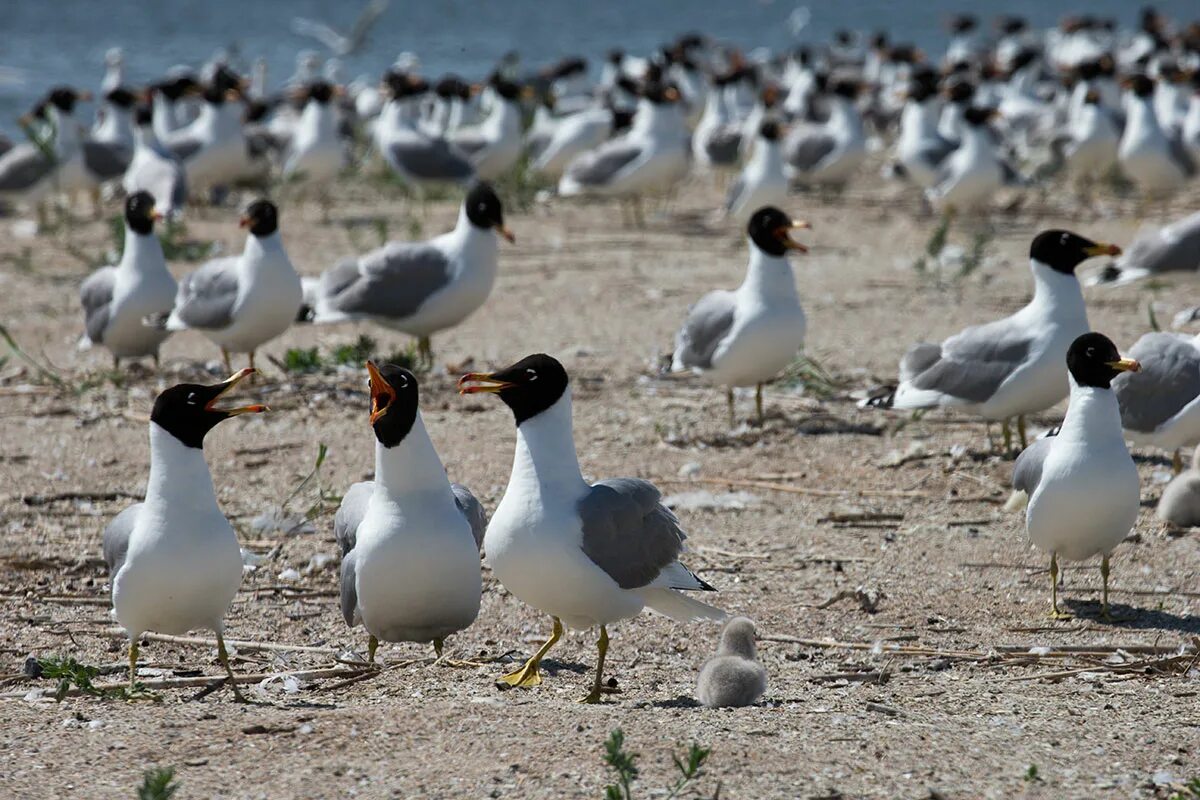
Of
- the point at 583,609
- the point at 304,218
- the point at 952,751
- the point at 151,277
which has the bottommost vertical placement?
the point at 952,751

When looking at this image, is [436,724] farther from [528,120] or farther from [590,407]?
[528,120]

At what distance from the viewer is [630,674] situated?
527 cm

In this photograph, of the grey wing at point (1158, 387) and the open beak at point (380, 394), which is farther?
the grey wing at point (1158, 387)

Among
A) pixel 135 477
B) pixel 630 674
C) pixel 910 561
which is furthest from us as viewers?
pixel 135 477

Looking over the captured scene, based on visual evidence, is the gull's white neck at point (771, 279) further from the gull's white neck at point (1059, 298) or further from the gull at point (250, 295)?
the gull at point (250, 295)

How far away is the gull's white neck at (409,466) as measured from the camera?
4988 millimetres

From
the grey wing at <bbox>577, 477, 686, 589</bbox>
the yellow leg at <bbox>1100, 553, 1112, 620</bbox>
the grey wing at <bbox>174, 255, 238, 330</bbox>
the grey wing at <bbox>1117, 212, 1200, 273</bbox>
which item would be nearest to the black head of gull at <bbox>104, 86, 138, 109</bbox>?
the grey wing at <bbox>174, 255, 238, 330</bbox>

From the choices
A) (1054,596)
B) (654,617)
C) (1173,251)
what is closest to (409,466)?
(654,617)

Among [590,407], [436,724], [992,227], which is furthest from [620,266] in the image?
[436,724]

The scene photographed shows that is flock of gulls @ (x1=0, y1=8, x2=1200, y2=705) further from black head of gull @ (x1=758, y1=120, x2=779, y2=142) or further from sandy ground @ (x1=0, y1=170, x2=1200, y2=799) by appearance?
sandy ground @ (x1=0, y1=170, x2=1200, y2=799)

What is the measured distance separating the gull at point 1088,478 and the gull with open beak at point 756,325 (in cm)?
258

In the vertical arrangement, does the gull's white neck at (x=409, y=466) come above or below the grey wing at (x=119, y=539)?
above

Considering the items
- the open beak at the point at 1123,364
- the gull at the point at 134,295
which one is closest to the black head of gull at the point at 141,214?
the gull at the point at 134,295

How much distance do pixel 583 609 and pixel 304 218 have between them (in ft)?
38.4
